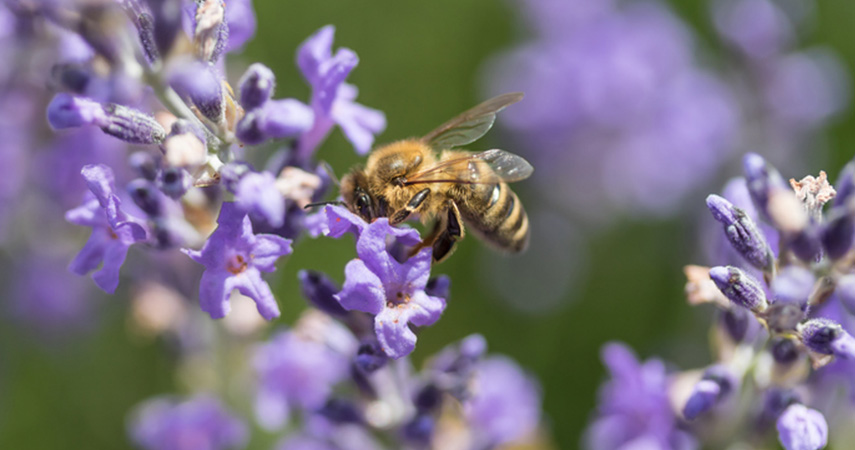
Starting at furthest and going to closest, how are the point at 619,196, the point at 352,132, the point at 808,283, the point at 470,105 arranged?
the point at 470,105 → the point at 619,196 → the point at 352,132 → the point at 808,283

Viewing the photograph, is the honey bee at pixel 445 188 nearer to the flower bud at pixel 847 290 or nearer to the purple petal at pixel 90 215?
the purple petal at pixel 90 215

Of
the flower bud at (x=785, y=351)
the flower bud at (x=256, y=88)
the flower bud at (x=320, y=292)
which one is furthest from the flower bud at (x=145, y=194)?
the flower bud at (x=785, y=351)

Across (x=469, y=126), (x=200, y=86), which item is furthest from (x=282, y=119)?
(x=469, y=126)

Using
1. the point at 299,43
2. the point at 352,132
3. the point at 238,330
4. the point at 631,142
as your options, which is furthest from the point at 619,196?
the point at 352,132

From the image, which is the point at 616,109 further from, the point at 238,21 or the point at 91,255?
the point at 91,255

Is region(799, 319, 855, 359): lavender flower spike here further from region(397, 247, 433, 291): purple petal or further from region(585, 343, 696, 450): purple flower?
region(397, 247, 433, 291): purple petal

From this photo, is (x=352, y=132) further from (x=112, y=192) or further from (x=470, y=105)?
(x=470, y=105)
